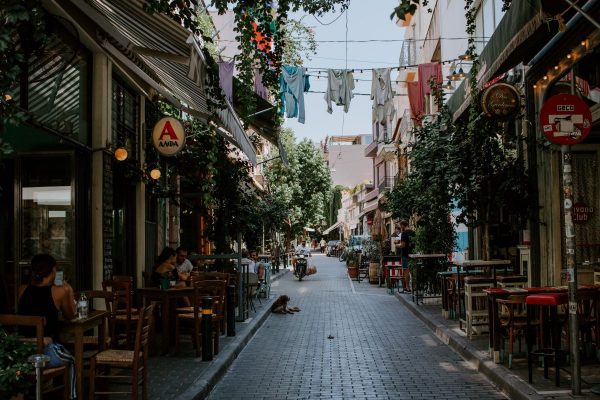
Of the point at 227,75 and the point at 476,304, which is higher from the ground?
the point at 227,75

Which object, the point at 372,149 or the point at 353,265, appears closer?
the point at 353,265

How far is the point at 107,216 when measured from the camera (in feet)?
36.7

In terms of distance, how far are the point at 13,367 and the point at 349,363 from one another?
19.5 ft

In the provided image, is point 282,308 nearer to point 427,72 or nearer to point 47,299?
point 427,72

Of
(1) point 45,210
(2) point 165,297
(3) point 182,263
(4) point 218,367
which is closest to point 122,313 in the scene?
(2) point 165,297

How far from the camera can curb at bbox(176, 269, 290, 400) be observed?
749cm

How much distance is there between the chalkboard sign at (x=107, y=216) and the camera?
432 inches

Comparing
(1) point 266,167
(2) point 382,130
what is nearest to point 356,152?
(2) point 382,130

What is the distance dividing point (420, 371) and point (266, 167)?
3581 cm

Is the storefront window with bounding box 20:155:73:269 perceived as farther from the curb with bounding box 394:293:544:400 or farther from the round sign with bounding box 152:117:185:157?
the curb with bounding box 394:293:544:400

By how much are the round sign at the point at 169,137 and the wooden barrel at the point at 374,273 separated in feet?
48.6

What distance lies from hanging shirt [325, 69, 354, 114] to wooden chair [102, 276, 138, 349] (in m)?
9.88

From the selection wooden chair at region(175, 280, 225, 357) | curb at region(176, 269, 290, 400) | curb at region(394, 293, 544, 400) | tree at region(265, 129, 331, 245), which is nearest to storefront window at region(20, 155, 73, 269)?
wooden chair at region(175, 280, 225, 357)

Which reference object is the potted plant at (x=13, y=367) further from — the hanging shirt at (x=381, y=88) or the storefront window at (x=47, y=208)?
the hanging shirt at (x=381, y=88)
